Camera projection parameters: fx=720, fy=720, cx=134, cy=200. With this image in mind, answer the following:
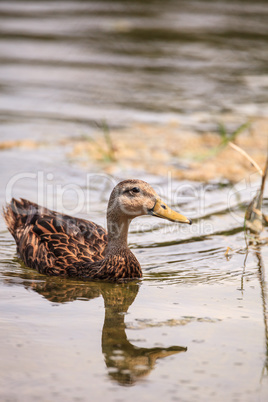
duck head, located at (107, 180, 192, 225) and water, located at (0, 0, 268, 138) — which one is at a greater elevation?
water, located at (0, 0, 268, 138)

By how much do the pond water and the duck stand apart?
18 cm

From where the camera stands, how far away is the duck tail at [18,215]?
7418 mm

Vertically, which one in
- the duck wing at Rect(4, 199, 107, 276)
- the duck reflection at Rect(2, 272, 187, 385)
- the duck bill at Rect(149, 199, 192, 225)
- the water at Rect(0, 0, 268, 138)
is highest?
the water at Rect(0, 0, 268, 138)

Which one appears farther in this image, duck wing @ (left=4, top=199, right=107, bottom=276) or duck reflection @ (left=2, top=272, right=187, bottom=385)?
duck wing @ (left=4, top=199, right=107, bottom=276)

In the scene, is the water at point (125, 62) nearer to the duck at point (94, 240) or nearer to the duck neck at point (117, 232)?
the duck at point (94, 240)

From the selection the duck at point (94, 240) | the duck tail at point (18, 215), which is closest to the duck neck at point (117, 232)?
the duck at point (94, 240)

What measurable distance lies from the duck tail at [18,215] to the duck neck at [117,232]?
1.16 m

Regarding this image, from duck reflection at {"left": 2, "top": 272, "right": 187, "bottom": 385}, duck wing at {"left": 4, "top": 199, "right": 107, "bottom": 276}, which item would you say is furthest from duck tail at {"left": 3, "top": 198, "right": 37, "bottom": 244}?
duck reflection at {"left": 2, "top": 272, "right": 187, "bottom": 385}

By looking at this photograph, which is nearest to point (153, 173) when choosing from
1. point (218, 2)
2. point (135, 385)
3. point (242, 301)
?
point (242, 301)

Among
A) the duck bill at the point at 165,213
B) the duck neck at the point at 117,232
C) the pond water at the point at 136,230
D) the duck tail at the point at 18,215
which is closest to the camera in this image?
the pond water at the point at 136,230

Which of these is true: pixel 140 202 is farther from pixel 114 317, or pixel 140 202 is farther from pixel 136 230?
pixel 136 230

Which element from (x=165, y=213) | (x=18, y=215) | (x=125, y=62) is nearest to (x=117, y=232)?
(x=165, y=213)

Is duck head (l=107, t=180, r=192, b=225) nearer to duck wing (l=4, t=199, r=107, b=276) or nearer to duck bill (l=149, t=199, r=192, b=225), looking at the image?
duck bill (l=149, t=199, r=192, b=225)

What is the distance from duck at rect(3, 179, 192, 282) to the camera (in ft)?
20.9
